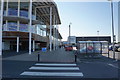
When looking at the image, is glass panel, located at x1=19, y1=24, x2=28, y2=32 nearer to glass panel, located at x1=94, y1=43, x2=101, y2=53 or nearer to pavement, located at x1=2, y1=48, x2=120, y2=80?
pavement, located at x1=2, y1=48, x2=120, y2=80

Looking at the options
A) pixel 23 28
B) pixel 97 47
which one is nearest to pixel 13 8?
pixel 23 28

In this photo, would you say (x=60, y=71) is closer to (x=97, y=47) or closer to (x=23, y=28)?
(x=97, y=47)

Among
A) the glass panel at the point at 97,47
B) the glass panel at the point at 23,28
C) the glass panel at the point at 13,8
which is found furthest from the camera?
the glass panel at the point at 23,28

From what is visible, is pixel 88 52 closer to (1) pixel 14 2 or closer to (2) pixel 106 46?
(2) pixel 106 46

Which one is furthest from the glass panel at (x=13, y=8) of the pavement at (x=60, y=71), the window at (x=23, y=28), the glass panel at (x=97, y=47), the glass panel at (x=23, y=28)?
the glass panel at (x=97, y=47)

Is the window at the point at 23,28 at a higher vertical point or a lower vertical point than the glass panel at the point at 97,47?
higher

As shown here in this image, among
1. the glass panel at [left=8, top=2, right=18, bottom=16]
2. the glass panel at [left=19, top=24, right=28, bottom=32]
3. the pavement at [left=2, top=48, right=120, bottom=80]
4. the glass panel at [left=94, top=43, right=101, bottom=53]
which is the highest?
the glass panel at [left=8, top=2, right=18, bottom=16]

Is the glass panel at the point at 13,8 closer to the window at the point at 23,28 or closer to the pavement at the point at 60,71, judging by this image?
the window at the point at 23,28

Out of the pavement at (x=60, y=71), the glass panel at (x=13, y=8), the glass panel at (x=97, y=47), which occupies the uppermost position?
the glass panel at (x=13, y=8)

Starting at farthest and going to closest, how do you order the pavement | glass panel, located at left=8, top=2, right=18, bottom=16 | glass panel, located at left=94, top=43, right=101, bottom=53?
glass panel, located at left=8, top=2, right=18, bottom=16 → glass panel, located at left=94, top=43, right=101, bottom=53 → the pavement

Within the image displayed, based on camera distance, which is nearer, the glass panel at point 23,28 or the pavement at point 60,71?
the pavement at point 60,71

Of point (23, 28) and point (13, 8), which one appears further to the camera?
point (13, 8)

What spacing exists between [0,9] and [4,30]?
4.20 metres

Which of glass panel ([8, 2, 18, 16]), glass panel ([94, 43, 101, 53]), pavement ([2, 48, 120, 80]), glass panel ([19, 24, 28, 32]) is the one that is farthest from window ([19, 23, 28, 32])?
glass panel ([94, 43, 101, 53])
